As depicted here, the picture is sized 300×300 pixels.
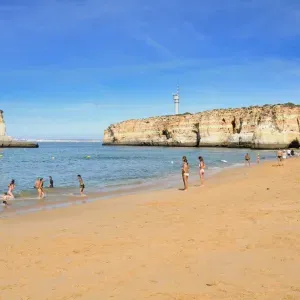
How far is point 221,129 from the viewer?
3649 inches

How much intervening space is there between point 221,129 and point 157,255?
88.8 metres

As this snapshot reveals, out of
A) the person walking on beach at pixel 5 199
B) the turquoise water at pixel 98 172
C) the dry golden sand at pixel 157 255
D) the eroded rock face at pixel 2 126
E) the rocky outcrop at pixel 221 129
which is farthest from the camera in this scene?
the eroded rock face at pixel 2 126

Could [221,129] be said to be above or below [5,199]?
above

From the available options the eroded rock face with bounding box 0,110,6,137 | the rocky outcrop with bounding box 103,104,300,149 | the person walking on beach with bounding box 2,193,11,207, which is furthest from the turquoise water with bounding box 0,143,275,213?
the eroded rock face with bounding box 0,110,6,137

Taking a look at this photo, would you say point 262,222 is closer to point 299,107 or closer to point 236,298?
point 236,298

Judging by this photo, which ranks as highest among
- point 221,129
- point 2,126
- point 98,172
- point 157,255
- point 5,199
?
point 2,126

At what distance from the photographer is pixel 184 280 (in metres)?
4.86

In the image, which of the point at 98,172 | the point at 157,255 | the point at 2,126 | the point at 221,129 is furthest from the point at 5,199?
the point at 2,126

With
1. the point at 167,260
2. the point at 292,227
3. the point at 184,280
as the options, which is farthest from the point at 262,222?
the point at 184,280

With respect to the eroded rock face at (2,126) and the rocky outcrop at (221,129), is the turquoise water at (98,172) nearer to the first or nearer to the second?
the rocky outcrop at (221,129)

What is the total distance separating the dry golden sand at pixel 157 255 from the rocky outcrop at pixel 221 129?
7309 cm

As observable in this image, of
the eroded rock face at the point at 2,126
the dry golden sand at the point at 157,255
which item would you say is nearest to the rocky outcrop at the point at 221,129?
the eroded rock face at the point at 2,126

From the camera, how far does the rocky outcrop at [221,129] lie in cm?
7906

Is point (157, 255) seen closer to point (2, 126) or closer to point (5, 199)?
point (5, 199)
